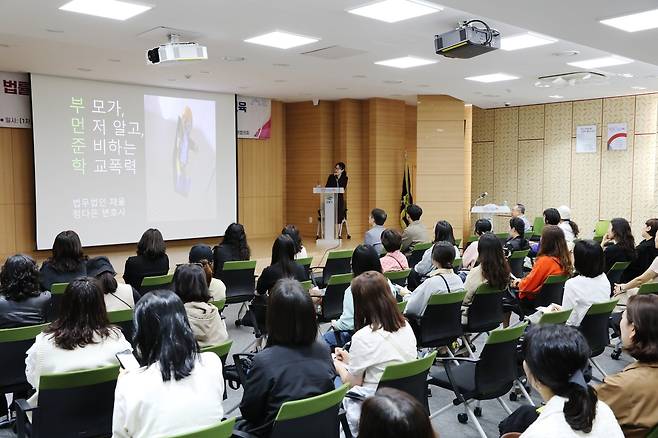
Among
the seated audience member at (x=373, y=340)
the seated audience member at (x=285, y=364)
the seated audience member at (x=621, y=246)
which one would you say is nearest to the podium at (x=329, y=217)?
the seated audience member at (x=621, y=246)

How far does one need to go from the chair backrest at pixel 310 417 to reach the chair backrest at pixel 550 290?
3.27 metres

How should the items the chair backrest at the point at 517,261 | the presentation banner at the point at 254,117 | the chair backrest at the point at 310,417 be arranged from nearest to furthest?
the chair backrest at the point at 310,417, the chair backrest at the point at 517,261, the presentation banner at the point at 254,117

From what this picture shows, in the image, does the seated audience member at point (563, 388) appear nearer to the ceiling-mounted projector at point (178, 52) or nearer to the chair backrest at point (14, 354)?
the chair backrest at point (14, 354)

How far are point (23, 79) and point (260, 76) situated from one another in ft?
14.1

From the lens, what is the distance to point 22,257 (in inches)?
153

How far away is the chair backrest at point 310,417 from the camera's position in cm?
227

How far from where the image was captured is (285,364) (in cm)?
251

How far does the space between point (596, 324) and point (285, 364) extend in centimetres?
274

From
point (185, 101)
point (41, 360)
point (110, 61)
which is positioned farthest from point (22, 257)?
point (185, 101)

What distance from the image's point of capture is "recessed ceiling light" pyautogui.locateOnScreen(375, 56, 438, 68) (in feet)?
28.8

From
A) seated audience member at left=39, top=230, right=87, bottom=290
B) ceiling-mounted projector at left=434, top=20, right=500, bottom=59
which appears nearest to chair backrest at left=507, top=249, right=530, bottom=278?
ceiling-mounted projector at left=434, top=20, right=500, bottom=59

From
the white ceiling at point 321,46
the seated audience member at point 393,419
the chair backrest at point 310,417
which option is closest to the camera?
the seated audience member at point 393,419

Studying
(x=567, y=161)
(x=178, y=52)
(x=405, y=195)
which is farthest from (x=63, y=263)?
(x=567, y=161)

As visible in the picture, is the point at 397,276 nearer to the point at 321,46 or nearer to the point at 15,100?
the point at 321,46
